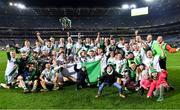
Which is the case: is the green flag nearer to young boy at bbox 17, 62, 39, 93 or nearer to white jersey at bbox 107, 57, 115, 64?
white jersey at bbox 107, 57, 115, 64

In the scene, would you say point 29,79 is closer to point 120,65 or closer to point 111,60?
point 111,60

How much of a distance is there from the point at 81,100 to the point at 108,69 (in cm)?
169

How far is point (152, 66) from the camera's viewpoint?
40.4 feet

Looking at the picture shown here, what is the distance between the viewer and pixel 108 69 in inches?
492

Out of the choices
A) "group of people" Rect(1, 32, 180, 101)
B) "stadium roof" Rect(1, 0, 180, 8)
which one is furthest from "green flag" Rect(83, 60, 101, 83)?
"stadium roof" Rect(1, 0, 180, 8)

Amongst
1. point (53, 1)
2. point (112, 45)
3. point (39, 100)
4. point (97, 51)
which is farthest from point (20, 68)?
point (53, 1)

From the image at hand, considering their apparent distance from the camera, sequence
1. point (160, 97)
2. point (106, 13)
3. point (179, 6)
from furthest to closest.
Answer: point (106, 13), point (179, 6), point (160, 97)

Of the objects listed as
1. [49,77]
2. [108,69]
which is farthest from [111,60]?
[49,77]

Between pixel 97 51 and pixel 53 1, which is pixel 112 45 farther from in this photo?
pixel 53 1

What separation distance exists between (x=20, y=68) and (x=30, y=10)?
191ft

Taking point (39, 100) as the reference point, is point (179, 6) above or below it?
above

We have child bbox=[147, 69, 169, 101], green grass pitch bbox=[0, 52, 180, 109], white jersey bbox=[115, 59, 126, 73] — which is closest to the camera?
green grass pitch bbox=[0, 52, 180, 109]

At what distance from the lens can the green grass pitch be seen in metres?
11.2

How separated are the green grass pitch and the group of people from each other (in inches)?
14.5
